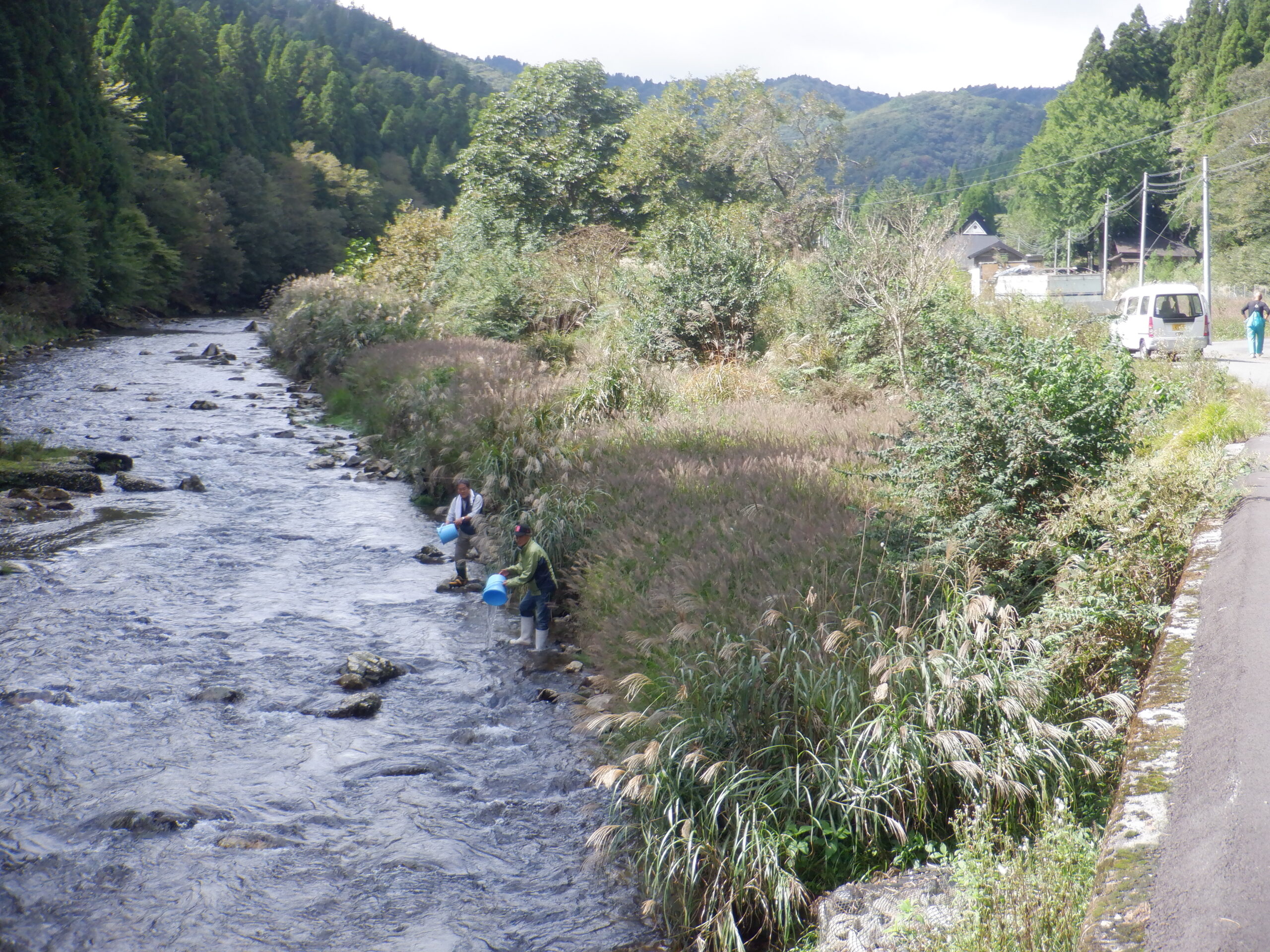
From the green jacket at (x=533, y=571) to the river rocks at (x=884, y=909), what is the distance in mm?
5017

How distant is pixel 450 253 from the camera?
31.7 m

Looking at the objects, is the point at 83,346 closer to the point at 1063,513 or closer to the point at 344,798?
the point at 344,798

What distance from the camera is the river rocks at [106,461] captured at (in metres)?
16.2

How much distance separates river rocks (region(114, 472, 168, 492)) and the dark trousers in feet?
28.2

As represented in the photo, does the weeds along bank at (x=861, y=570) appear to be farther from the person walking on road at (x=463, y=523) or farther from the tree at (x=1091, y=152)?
the tree at (x=1091, y=152)

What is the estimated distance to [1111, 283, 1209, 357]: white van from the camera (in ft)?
79.8

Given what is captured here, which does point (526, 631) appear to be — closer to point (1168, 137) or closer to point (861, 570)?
point (861, 570)

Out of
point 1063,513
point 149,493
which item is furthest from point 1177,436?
point 149,493

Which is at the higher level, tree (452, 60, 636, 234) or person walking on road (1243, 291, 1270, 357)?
tree (452, 60, 636, 234)

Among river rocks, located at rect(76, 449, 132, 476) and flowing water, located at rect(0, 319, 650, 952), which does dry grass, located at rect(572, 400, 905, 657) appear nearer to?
flowing water, located at rect(0, 319, 650, 952)

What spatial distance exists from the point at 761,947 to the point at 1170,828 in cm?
215

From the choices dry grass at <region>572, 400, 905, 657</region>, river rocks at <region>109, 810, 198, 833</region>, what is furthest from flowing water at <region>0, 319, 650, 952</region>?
dry grass at <region>572, 400, 905, 657</region>

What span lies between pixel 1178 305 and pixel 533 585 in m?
22.7

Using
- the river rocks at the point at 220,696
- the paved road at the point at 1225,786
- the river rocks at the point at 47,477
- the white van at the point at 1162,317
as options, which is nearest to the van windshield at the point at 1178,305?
the white van at the point at 1162,317
